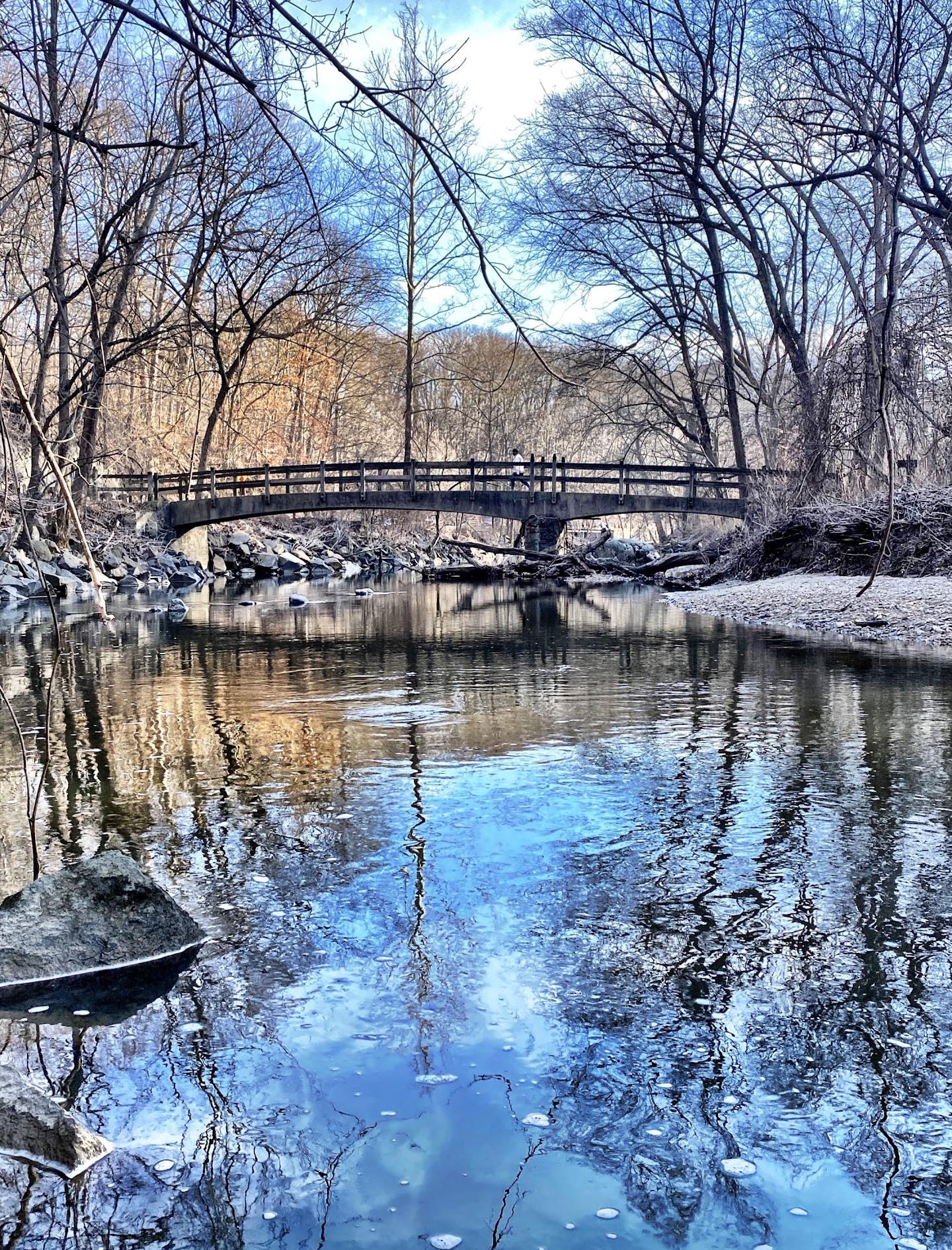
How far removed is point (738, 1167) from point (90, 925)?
2.29 m

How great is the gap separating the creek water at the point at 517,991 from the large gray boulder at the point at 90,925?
193 millimetres

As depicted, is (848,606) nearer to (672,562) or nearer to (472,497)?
(672,562)

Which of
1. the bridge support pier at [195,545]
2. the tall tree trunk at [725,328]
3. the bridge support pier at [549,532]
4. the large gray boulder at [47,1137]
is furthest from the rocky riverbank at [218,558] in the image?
the large gray boulder at [47,1137]

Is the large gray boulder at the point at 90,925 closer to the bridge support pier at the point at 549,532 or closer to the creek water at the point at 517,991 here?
the creek water at the point at 517,991

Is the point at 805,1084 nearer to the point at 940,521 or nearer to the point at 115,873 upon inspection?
the point at 115,873

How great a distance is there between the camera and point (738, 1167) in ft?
8.13

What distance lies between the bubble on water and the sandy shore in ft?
29.9

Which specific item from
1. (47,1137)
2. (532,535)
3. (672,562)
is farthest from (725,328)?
(47,1137)

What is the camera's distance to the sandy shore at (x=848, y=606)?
12820 millimetres

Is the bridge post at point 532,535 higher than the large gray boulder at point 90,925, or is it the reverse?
the bridge post at point 532,535

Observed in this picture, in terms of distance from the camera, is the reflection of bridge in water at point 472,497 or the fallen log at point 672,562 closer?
the reflection of bridge in water at point 472,497

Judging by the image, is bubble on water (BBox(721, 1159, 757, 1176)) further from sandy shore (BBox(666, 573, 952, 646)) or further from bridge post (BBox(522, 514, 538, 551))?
bridge post (BBox(522, 514, 538, 551))

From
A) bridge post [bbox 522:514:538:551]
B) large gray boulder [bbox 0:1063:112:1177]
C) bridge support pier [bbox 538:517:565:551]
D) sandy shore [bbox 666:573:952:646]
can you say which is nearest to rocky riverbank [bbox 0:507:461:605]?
bridge post [bbox 522:514:538:551]

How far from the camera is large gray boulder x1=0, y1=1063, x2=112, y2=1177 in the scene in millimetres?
2488
